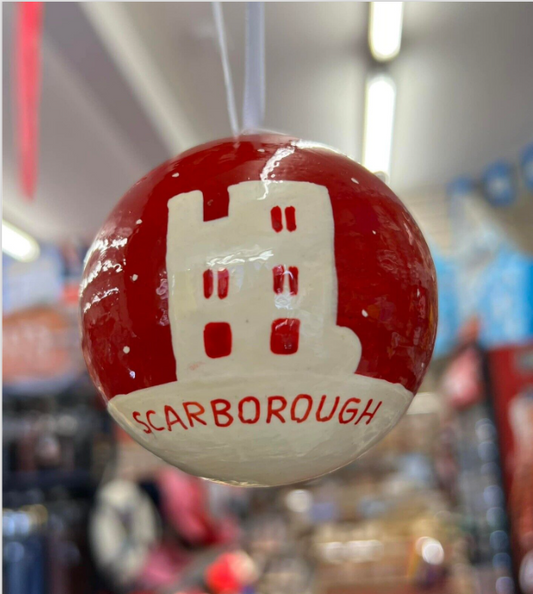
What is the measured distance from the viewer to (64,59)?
Answer: 11.5 feet

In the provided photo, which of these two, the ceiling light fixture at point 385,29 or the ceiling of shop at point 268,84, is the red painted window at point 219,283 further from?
the ceiling light fixture at point 385,29

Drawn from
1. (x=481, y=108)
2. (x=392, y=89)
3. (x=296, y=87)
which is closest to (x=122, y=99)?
(x=296, y=87)

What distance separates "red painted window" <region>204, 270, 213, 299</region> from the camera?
1.77 ft

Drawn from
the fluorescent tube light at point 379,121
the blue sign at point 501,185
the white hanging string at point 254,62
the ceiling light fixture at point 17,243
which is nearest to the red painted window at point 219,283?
the white hanging string at point 254,62

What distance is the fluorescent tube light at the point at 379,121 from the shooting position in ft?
13.5

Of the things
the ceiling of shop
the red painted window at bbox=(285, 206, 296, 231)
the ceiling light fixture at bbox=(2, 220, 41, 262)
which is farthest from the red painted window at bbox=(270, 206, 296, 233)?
the ceiling light fixture at bbox=(2, 220, 41, 262)

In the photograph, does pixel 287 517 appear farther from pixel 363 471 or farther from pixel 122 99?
pixel 122 99

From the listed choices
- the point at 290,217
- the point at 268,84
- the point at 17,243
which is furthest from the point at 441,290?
the point at 290,217

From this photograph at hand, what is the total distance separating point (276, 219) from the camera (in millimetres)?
550

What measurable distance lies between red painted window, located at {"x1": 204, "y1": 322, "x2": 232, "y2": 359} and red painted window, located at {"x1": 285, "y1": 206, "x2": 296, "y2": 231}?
10 cm

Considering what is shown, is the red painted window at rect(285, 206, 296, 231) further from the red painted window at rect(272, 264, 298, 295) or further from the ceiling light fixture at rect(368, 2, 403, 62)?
the ceiling light fixture at rect(368, 2, 403, 62)

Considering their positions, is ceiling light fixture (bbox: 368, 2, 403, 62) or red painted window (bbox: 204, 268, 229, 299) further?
ceiling light fixture (bbox: 368, 2, 403, 62)

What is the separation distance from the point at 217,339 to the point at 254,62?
1.02 ft

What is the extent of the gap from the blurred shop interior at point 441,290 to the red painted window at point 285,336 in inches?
52.6
